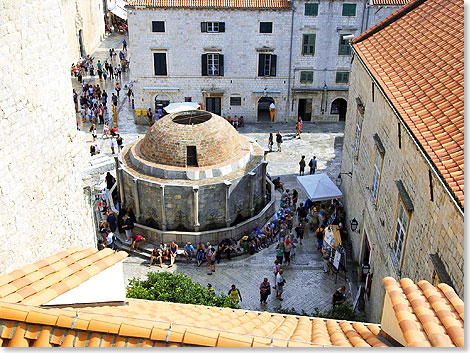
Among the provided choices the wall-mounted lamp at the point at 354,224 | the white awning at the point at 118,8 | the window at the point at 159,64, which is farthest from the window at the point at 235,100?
the white awning at the point at 118,8

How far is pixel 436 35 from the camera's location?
56.2 ft

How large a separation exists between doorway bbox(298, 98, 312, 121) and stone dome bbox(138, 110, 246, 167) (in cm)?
1420

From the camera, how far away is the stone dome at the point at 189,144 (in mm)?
22938

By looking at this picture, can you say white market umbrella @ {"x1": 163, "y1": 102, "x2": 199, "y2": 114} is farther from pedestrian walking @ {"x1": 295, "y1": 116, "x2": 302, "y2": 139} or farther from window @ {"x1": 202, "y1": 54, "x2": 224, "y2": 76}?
pedestrian walking @ {"x1": 295, "y1": 116, "x2": 302, "y2": 139}

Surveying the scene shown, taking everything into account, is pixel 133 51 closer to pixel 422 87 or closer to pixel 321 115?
pixel 321 115

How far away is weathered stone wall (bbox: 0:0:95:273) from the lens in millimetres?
10070

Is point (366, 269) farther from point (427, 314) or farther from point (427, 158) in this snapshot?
point (427, 314)

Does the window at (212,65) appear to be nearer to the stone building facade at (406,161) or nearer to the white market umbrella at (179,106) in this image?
the white market umbrella at (179,106)

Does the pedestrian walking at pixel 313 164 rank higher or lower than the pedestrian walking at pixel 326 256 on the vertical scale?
higher

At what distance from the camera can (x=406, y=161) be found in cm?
1506

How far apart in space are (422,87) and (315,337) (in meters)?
9.70

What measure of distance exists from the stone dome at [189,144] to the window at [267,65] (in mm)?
12630

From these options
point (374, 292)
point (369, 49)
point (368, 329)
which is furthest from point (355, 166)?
point (368, 329)

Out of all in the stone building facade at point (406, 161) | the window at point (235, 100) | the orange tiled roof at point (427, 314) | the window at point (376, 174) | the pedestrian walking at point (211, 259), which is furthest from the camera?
the window at point (235, 100)
